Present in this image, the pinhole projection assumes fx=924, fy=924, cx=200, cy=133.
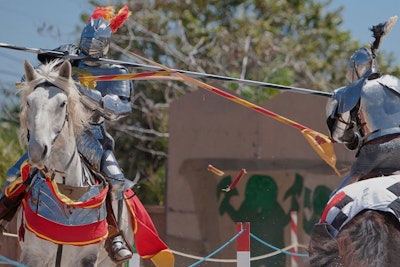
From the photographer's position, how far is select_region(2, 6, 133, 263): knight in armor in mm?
7117

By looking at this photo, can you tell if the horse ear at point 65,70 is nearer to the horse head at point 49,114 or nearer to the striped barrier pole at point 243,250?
the horse head at point 49,114

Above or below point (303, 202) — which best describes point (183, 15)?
above

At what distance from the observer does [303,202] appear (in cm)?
1148

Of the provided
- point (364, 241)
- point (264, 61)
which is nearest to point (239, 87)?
point (264, 61)

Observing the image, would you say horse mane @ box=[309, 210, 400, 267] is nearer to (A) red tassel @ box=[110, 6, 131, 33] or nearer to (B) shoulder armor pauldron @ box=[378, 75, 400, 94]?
(B) shoulder armor pauldron @ box=[378, 75, 400, 94]

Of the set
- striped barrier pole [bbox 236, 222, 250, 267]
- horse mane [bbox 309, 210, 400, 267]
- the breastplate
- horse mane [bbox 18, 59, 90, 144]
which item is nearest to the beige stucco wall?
striped barrier pole [bbox 236, 222, 250, 267]

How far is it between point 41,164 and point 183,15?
40.2 ft

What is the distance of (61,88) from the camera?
6.19 m

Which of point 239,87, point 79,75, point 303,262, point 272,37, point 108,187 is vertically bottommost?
point 303,262

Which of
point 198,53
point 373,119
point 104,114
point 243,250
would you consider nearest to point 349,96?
point 373,119

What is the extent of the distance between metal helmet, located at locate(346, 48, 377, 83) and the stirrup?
2344 mm

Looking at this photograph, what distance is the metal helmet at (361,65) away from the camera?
581 cm

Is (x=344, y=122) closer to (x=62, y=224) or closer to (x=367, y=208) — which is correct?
(x=367, y=208)

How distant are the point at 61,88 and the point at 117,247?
1.52 m
